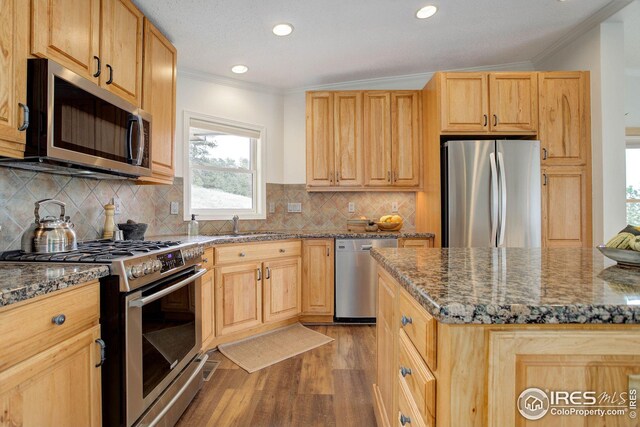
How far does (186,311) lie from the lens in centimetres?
192

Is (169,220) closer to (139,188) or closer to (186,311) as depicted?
(139,188)

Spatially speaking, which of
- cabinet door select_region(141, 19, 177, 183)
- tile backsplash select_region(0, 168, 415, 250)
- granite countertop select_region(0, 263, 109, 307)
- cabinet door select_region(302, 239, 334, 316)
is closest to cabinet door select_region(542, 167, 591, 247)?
tile backsplash select_region(0, 168, 415, 250)

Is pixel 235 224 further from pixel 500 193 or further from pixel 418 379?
pixel 418 379

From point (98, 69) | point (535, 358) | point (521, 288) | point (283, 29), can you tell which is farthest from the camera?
point (283, 29)

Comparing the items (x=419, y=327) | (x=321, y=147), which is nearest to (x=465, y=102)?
(x=321, y=147)

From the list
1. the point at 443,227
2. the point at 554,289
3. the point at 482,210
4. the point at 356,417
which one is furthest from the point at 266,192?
the point at 554,289

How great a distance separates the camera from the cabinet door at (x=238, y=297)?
2.56 metres

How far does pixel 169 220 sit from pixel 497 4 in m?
3.27

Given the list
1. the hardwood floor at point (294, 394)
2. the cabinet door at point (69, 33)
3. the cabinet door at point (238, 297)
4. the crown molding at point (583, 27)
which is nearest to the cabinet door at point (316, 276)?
the cabinet door at point (238, 297)

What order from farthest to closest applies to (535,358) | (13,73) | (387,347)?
1. (387,347)
2. (13,73)
3. (535,358)

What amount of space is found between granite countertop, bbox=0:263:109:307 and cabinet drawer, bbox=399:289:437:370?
1.13m

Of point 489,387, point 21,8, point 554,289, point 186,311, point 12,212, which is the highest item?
point 21,8

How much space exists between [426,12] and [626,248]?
2198 mm

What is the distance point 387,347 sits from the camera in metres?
1.44
